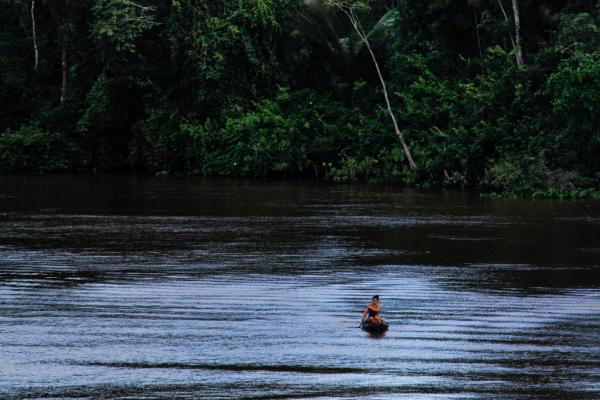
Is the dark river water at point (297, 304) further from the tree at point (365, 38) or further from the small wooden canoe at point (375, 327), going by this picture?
the tree at point (365, 38)

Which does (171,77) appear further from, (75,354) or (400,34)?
(75,354)

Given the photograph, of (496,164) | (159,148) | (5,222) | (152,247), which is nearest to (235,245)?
(152,247)

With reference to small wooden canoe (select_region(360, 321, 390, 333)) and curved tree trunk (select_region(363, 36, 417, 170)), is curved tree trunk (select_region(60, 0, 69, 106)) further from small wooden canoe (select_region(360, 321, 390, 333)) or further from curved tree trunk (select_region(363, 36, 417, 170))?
small wooden canoe (select_region(360, 321, 390, 333))

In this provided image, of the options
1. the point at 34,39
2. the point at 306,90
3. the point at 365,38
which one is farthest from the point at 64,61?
the point at 365,38

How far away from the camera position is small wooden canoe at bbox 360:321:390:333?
40.7 feet

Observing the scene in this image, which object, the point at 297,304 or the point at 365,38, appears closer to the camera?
the point at 297,304

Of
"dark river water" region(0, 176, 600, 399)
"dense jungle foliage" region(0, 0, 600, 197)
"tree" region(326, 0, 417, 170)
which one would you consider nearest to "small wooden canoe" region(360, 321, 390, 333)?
"dark river water" region(0, 176, 600, 399)

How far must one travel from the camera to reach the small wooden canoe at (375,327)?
40.7ft

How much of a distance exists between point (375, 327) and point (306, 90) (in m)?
35.9

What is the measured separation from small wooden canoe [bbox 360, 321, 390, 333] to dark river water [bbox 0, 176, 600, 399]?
114 millimetres

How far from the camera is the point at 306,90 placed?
47781 mm

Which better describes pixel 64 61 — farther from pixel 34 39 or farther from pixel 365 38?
pixel 365 38

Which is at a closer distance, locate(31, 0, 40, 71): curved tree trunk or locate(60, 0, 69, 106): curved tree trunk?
locate(60, 0, 69, 106): curved tree trunk

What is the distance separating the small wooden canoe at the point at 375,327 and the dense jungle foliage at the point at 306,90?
21.1 m
